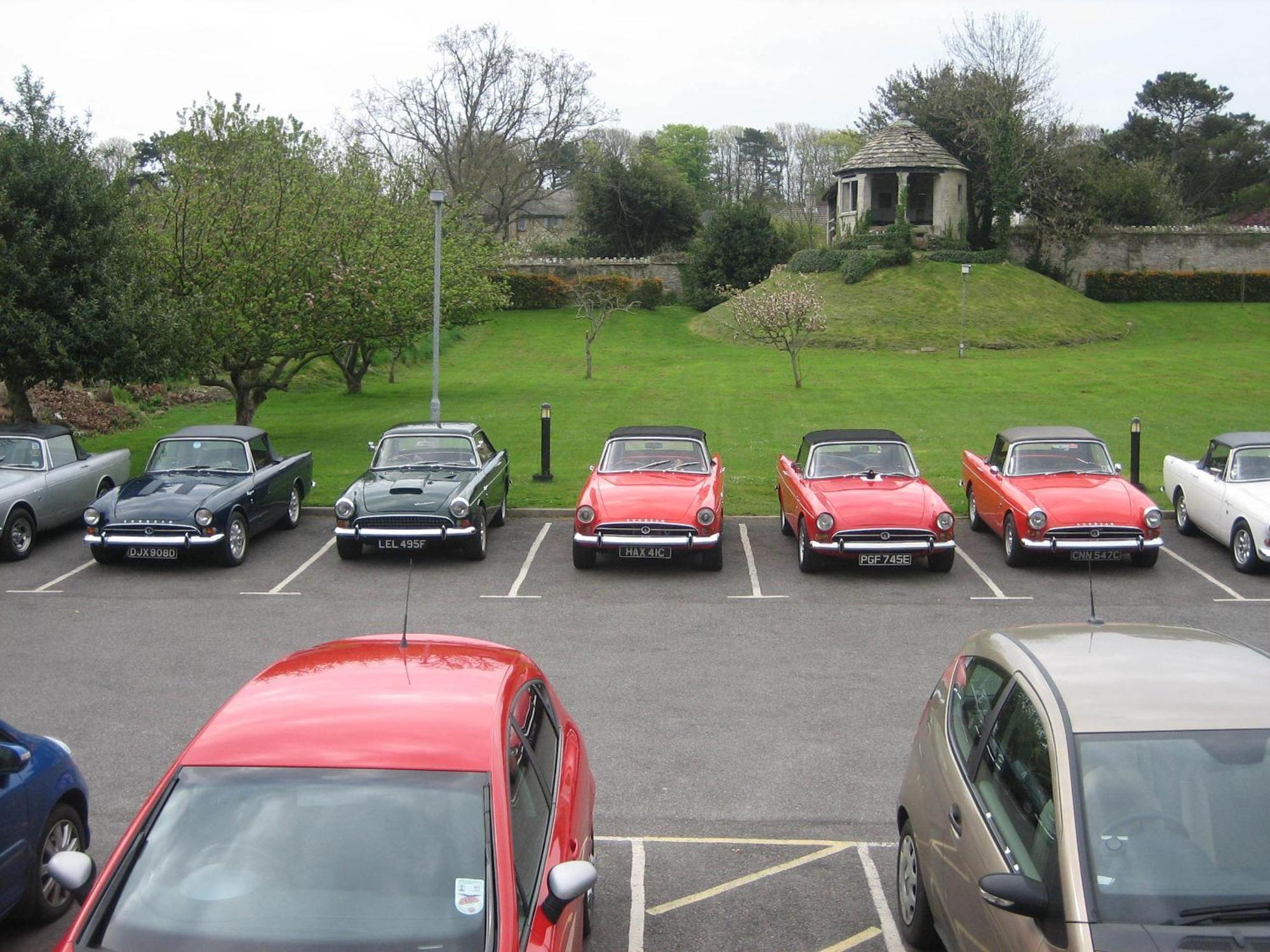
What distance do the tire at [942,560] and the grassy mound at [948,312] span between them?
91.7 ft

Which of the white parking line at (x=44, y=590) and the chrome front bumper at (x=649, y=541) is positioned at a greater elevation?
the chrome front bumper at (x=649, y=541)

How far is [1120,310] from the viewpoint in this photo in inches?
1965

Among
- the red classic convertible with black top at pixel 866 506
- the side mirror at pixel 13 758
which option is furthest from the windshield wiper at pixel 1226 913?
the red classic convertible with black top at pixel 866 506

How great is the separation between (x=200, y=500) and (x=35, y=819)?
9.18 meters

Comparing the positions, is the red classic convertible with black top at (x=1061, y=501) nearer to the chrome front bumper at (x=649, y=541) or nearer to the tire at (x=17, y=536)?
the chrome front bumper at (x=649, y=541)

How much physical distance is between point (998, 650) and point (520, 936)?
2576mm

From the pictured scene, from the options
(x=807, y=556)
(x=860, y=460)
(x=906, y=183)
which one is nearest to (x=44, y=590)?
(x=807, y=556)

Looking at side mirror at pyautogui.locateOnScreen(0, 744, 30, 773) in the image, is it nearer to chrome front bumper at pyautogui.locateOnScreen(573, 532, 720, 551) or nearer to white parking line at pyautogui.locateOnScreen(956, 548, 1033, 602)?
chrome front bumper at pyautogui.locateOnScreen(573, 532, 720, 551)

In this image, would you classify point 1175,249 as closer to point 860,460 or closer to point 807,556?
point 860,460

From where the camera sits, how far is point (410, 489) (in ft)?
48.0

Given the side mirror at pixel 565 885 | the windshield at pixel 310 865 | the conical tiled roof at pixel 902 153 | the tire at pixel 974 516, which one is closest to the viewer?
the windshield at pixel 310 865

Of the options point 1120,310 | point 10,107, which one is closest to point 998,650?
point 10,107

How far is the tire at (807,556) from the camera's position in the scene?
13.9 m

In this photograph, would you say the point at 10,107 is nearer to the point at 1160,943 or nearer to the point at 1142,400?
the point at 1160,943
